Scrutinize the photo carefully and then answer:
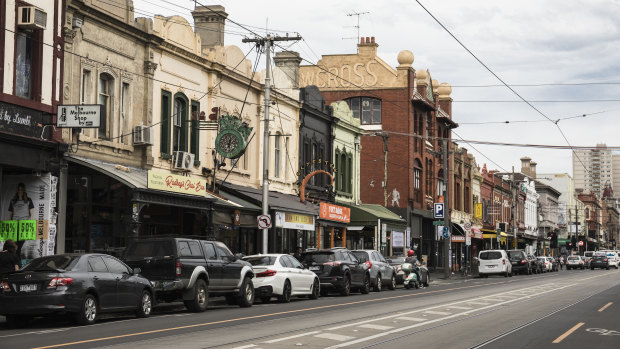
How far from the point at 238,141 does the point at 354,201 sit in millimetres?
20257

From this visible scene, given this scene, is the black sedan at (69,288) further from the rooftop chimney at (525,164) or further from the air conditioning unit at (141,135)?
the rooftop chimney at (525,164)

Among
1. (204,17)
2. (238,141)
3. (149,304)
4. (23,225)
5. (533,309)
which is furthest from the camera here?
(204,17)

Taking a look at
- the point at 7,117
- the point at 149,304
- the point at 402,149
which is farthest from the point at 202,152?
the point at 402,149

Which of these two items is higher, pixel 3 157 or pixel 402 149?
pixel 402 149

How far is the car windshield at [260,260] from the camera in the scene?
82.3ft

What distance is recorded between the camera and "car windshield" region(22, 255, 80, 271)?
55.2 feet

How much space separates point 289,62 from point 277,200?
10457 mm

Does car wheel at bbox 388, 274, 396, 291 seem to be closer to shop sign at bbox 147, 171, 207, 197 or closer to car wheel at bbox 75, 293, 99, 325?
shop sign at bbox 147, 171, 207, 197

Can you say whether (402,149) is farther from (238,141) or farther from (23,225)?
(23,225)

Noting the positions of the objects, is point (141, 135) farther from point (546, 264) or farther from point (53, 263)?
point (546, 264)

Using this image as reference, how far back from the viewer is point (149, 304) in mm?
19453

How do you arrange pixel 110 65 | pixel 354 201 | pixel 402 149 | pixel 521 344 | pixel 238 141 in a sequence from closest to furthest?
1. pixel 521 344
2. pixel 110 65
3. pixel 238 141
4. pixel 354 201
5. pixel 402 149

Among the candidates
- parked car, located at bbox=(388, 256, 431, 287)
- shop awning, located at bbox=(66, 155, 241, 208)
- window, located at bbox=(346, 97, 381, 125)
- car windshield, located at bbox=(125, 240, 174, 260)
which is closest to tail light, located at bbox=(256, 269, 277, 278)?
shop awning, located at bbox=(66, 155, 241, 208)

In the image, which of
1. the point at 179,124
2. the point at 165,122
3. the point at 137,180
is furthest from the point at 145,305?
the point at 179,124
